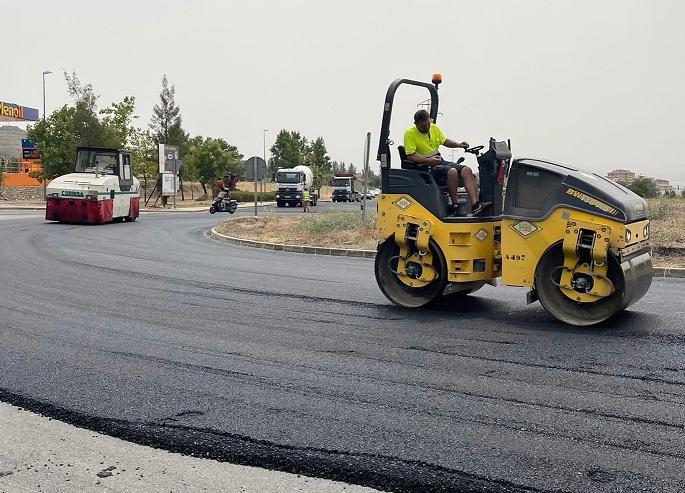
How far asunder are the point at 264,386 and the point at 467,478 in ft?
6.73

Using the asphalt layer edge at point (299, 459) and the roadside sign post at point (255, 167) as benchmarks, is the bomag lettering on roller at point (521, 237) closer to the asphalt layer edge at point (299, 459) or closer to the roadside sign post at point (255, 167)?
the asphalt layer edge at point (299, 459)

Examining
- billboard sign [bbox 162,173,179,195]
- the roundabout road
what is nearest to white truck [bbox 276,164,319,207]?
billboard sign [bbox 162,173,179,195]

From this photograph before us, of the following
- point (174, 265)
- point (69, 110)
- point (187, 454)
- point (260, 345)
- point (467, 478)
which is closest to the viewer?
point (467, 478)

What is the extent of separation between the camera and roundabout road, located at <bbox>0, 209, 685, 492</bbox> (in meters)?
3.92

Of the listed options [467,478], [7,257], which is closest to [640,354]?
[467,478]

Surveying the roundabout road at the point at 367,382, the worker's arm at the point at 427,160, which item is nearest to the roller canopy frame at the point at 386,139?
the worker's arm at the point at 427,160

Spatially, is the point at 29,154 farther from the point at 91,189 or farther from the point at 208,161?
the point at 91,189

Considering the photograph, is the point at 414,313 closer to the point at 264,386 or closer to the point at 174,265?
the point at 264,386

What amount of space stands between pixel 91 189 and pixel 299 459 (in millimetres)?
21761

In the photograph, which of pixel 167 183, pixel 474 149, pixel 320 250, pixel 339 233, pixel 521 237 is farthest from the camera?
pixel 167 183

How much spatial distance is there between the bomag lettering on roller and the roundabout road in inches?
14.6

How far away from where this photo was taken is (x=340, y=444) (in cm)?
413

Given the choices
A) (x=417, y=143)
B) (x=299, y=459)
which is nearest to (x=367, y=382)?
(x=299, y=459)

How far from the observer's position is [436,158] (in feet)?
26.2
